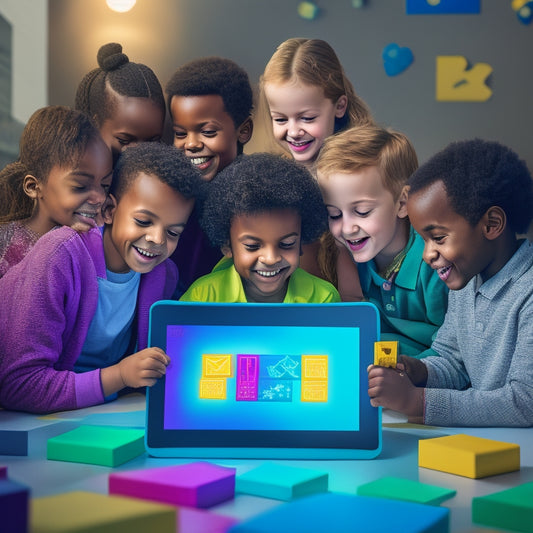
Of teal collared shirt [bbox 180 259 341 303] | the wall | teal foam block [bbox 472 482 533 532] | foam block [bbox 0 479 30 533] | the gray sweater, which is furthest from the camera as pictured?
the wall

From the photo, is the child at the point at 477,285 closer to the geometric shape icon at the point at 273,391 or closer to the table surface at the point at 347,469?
the table surface at the point at 347,469

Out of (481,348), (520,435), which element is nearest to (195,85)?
(481,348)

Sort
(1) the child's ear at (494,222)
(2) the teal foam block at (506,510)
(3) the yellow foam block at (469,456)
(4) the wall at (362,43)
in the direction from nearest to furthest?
(2) the teal foam block at (506,510) → (3) the yellow foam block at (469,456) → (1) the child's ear at (494,222) → (4) the wall at (362,43)

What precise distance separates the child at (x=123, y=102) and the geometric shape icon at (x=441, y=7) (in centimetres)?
54

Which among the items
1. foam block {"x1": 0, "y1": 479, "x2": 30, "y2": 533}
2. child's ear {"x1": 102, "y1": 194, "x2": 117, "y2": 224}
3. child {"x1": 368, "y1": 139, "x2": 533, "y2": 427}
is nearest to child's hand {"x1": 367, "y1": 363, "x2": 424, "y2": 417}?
child {"x1": 368, "y1": 139, "x2": 533, "y2": 427}

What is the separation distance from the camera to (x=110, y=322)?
123 cm

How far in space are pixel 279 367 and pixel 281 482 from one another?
0.68 feet

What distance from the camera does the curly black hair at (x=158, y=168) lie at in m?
1.26

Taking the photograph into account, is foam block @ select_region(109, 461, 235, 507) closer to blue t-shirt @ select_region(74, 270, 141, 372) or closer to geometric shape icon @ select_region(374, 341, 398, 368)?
geometric shape icon @ select_region(374, 341, 398, 368)

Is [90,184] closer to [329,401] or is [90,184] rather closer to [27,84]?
[27,84]

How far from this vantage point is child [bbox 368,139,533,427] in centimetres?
101

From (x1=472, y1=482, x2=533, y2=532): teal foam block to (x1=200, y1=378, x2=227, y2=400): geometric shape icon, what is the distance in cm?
34

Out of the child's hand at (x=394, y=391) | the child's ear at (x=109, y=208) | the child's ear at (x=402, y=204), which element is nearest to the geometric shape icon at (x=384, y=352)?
the child's hand at (x=394, y=391)

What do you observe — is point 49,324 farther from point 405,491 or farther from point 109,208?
point 405,491
